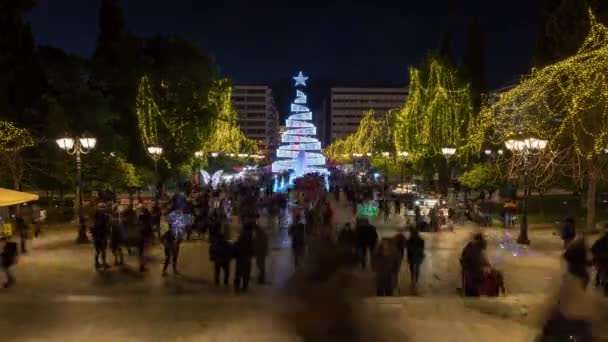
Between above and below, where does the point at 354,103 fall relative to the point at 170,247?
above

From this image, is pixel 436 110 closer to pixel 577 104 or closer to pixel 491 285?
pixel 577 104

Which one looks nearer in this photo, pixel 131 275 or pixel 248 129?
pixel 131 275

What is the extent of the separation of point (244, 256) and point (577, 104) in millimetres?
14519

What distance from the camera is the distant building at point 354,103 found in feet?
590

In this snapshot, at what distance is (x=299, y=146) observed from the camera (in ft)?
241

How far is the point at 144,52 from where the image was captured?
40219 millimetres

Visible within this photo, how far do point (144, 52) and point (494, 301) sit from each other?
112 ft

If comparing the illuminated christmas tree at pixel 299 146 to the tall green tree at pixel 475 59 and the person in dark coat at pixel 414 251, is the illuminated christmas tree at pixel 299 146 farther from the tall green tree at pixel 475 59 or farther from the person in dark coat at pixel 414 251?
the person in dark coat at pixel 414 251

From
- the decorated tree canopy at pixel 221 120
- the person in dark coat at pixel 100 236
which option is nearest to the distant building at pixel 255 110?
the decorated tree canopy at pixel 221 120

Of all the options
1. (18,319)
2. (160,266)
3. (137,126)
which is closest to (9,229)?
(160,266)

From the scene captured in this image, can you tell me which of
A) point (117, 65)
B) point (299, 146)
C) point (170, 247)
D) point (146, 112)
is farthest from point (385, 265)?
point (299, 146)

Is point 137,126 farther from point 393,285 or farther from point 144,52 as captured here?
point 393,285

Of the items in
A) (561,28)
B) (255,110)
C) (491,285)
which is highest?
(255,110)

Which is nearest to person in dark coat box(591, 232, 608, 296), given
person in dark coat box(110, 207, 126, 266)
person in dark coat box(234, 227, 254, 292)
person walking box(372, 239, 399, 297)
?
person walking box(372, 239, 399, 297)
